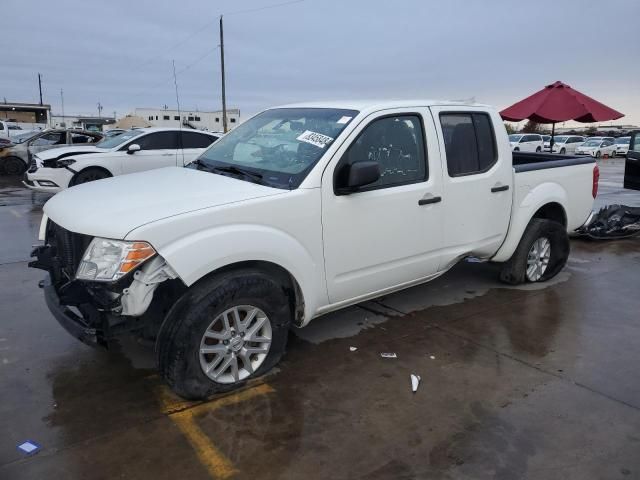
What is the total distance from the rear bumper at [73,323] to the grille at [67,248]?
6.3 inches

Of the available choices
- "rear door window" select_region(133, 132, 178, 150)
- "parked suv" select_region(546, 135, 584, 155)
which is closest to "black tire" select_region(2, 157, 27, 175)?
A: "rear door window" select_region(133, 132, 178, 150)

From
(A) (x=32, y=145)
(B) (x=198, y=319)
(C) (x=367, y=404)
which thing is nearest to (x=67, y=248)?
(B) (x=198, y=319)

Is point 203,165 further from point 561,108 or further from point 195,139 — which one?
point 195,139

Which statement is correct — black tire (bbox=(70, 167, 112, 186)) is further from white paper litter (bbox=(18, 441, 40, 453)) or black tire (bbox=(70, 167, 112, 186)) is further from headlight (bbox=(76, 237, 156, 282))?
white paper litter (bbox=(18, 441, 40, 453))

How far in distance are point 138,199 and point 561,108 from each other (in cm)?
884

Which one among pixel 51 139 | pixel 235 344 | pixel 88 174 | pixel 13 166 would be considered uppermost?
pixel 51 139

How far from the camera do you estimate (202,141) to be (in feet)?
40.2

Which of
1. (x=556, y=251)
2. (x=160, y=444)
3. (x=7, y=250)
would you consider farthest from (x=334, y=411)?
(x=7, y=250)

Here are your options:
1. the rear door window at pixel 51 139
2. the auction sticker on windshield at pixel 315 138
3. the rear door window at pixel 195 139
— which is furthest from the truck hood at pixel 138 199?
the rear door window at pixel 51 139

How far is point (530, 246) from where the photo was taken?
18.3ft

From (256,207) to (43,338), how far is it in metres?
2.31

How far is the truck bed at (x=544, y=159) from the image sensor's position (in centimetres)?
550

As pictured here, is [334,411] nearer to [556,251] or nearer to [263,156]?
[263,156]

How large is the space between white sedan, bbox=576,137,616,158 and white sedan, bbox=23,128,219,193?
3444cm
